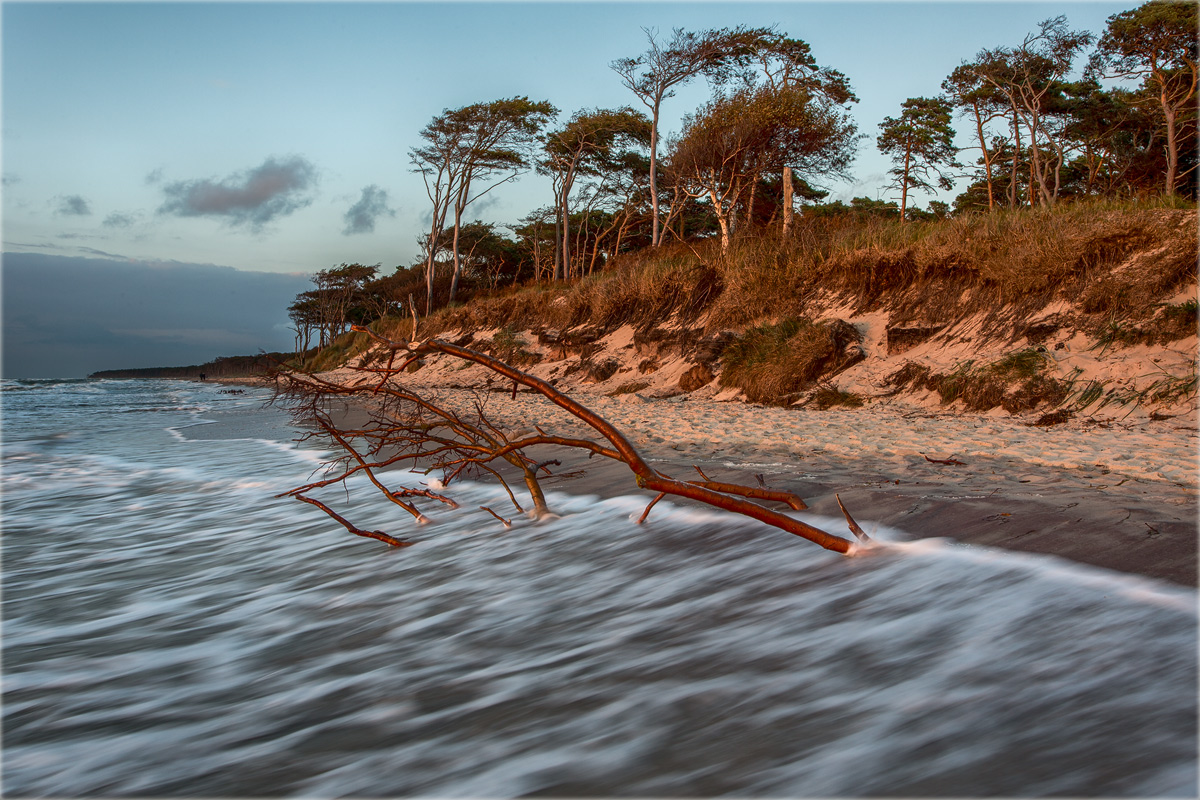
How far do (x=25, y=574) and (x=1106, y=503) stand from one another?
18.1ft

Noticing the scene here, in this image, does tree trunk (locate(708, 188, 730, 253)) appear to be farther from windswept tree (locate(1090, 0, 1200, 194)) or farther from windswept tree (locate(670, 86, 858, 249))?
windswept tree (locate(1090, 0, 1200, 194))

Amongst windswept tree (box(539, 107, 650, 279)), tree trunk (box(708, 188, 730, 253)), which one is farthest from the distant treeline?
tree trunk (box(708, 188, 730, 253))

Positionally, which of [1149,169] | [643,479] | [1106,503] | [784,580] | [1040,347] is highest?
[1149,169]

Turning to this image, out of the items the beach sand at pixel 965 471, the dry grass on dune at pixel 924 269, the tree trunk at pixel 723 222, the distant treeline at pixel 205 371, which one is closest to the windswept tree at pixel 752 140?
the tree trunk at pixel 723 222

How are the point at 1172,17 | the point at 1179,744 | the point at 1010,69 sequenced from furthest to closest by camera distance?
the point at 1010,69 → the point at 1172,17 → the point at 1179,744

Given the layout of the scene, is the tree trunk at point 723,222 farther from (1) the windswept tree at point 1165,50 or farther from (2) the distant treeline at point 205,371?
(2) the distant treeline at point 205,371

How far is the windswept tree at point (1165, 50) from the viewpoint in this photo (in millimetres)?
18859

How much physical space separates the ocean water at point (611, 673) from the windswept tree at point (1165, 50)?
23.4m

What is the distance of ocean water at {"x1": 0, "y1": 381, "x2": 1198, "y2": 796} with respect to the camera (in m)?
1.54

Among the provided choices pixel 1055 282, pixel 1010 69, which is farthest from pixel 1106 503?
pixel 1010 69

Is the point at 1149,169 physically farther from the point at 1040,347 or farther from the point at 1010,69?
the point at 1040,347

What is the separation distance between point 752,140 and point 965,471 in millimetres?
15948

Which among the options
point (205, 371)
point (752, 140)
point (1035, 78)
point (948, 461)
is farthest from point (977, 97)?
point (205, 371)

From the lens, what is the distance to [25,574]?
11.9 feet
